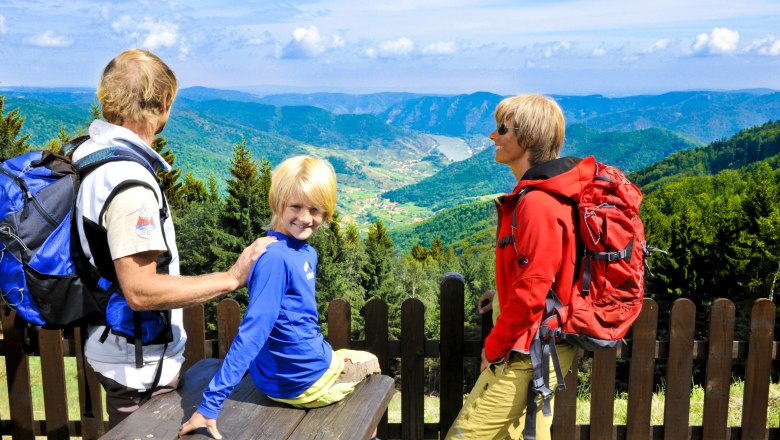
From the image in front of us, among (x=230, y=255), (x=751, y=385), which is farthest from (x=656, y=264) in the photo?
(x=751, y=385)

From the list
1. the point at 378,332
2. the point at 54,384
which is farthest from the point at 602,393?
the point at 54,384

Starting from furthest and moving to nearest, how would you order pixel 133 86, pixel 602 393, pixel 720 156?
pixel 720 156, pixel 602 393, pixel 133 86

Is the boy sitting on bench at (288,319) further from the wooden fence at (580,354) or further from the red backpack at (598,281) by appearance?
the wooden fence at (580,354)

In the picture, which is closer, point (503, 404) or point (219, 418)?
point (219, 418)

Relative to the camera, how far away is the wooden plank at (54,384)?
3918 millimetres

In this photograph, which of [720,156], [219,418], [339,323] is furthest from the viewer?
[720,156]

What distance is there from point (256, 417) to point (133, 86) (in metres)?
1.35

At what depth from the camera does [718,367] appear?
3793mm

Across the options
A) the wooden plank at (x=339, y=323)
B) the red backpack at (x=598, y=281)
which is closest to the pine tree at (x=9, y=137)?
the wooden plank at (x=339, y=323)

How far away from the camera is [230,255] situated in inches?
1674

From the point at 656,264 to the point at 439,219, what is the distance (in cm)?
14196

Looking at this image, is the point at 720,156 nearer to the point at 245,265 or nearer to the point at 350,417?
the point at 350,417

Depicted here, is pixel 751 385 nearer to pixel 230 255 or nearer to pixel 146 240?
pixel 146 240

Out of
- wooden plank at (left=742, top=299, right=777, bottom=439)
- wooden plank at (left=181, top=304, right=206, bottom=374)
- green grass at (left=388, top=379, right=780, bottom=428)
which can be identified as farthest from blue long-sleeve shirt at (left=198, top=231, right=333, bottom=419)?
green grass at (left=388, top=379, right=780, bottom=428)
